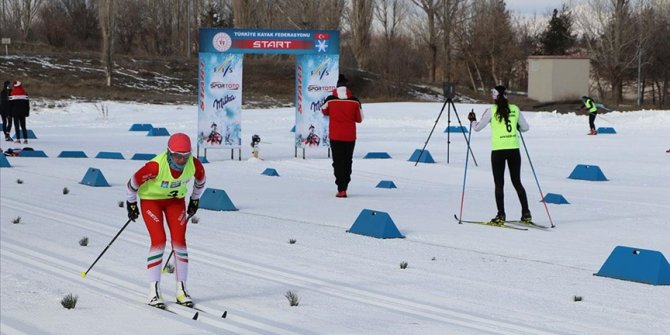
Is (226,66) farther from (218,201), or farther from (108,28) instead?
(108,28)

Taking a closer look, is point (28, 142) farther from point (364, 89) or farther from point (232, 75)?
point (364, 89)

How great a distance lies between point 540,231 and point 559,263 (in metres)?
2.58

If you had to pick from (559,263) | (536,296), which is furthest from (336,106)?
(536,296)

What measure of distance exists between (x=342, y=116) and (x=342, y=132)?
27 centimetres

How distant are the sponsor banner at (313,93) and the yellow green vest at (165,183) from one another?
16.1 metres

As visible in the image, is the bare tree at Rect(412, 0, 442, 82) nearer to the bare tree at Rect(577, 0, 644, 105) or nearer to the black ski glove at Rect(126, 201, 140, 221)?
the bare tree at Rect(577, 0, 644, 105)

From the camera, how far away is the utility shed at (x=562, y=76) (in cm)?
6538

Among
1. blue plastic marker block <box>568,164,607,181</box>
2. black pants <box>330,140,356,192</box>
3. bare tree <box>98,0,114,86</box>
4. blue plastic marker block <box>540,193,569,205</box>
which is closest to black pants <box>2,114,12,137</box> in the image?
black pants <box>330,140,356,192</box>

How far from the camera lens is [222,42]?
24125 millimetres

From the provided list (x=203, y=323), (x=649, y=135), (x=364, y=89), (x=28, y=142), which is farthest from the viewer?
(x=364, y=89)

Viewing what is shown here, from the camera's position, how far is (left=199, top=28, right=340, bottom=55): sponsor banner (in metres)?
24.1

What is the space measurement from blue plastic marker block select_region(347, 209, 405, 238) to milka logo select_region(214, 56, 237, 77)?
11256mm

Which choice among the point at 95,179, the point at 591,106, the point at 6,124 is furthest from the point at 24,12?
the point at 95,179

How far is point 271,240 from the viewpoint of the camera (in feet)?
43.2
